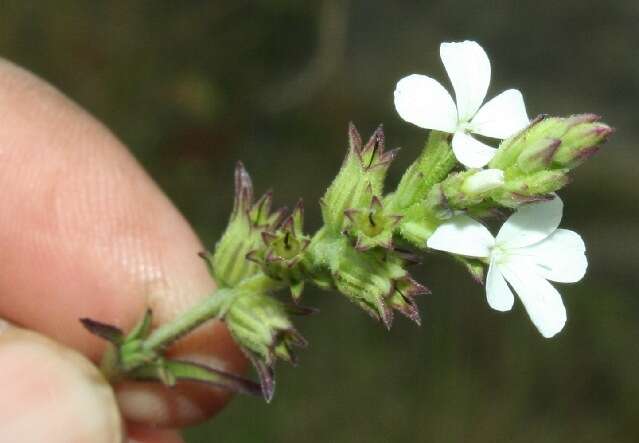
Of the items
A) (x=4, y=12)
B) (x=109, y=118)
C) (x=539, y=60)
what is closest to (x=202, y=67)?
(x=109, y=118)

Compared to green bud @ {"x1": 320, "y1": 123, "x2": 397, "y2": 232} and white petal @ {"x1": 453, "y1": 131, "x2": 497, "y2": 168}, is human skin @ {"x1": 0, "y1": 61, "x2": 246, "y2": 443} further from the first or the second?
white petal @ {"x1": 453, "y1": 131, "x2": 497, "y2": 168}

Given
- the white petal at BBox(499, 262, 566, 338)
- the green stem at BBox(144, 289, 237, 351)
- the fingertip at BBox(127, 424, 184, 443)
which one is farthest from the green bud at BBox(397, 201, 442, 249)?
the fingertip at BBox(127, 424, 184, 443)

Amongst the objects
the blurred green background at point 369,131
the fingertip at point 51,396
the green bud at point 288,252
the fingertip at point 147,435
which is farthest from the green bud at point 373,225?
the blurred green background at point 369,131

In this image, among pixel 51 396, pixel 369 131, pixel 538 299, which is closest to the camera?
pixel 538 299

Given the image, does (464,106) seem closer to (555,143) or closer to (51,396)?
(555,143)

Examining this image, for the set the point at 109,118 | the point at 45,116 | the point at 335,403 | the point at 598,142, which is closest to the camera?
the point at 598,142

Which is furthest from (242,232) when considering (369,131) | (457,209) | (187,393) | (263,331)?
(369,131)

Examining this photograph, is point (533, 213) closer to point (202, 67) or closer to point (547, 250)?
point (547, 250)
